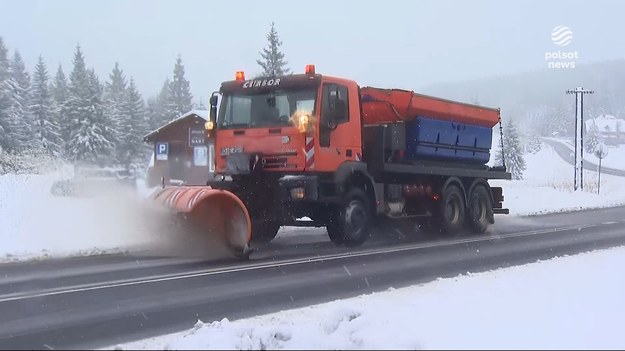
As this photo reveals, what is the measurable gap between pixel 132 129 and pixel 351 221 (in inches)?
2429

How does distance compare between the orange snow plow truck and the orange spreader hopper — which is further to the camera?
the orange spreader hopper

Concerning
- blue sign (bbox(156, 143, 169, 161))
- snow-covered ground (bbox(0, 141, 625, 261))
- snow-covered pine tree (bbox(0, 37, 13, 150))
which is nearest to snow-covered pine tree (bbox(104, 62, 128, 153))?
snow-covered pine tree (bbox(0, 37, 13, 150))

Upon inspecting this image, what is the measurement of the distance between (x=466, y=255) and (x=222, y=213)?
4.53 m

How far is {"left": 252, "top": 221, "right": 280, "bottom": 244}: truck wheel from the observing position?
12.9 m

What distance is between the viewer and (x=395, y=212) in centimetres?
1473

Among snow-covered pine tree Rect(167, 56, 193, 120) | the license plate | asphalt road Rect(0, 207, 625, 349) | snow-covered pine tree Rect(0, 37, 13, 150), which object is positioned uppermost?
snow-covered pine tree Rect(167, 56, 193, 120)

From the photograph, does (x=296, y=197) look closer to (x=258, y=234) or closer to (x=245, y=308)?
(x=258, y=234)

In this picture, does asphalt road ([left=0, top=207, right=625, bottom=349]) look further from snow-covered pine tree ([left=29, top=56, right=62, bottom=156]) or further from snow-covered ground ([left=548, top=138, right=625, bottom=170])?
snow-covered ground ([left=548, top=138, right=625, bottom=170])

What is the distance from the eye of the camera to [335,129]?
41.6 feet

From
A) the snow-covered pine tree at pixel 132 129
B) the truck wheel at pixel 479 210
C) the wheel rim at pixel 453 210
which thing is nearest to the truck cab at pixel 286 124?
the wheel rim at pixel 453 210

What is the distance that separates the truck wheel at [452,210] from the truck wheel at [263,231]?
431 cm

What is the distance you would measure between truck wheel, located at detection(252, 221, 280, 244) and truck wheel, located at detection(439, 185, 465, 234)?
170 inches

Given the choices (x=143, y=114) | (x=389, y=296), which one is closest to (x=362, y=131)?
(x=389, y=296)

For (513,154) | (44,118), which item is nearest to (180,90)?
(44,118)
